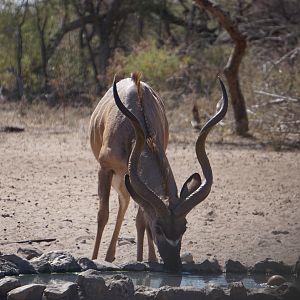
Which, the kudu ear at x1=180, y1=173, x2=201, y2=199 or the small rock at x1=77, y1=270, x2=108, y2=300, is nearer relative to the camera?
the small rock at x1=77, y1=270, x2=108, y2=300

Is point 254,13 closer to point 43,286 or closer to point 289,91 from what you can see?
point 289,91

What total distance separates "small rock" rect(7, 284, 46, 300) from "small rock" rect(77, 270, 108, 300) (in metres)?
0.29

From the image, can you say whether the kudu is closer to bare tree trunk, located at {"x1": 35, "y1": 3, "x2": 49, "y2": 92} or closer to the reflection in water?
the reflection in water

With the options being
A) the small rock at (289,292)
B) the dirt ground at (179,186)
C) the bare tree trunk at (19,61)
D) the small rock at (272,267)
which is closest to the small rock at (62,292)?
the small rock at (289,292)

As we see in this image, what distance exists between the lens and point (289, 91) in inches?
631

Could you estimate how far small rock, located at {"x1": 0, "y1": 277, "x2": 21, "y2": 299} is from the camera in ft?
20.6

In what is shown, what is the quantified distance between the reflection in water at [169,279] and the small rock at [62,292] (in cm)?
33

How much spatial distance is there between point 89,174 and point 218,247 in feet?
13.1

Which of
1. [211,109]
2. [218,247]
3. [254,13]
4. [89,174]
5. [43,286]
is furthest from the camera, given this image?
[254,13]

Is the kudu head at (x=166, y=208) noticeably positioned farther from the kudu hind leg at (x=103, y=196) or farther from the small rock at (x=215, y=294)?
the kudu hind leg at (x=103, y=196)

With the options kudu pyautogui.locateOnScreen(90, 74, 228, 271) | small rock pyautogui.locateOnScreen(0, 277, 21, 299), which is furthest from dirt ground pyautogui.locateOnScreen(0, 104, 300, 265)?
small rock pyautogui.locateOnScreen(0, 277, 21, 299)

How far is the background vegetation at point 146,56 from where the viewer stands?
17141 millimetres

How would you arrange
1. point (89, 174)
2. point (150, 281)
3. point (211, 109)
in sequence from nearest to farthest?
point (150, 281)
point (89, 174)
point (211, 109)

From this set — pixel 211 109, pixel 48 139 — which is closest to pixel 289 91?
pixel 211 109
